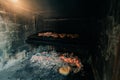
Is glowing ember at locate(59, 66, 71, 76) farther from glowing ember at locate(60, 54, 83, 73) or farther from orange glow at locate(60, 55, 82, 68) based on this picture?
orange glow at locate(60, 55, 82, 68)

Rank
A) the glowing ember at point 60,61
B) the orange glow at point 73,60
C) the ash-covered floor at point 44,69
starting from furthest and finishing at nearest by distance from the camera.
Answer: the orange glow at point 73,60 < the glowing ember at point 60,61 < the ash-covered floor at point 44,69

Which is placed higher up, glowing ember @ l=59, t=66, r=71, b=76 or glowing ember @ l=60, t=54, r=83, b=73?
glowing ember @ l=60, t=54, r=83, b=73

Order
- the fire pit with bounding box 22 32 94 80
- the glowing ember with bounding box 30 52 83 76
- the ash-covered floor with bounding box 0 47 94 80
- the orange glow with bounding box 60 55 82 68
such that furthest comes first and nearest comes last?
1. the orange glow with bounding box 60 55 82 68
2. the glowing ember with bounding box 30 52 83 76
3. the fire pit with bounding box 22 32 94 80
4. the ash-covered floor with bounding box 0 47 94 80

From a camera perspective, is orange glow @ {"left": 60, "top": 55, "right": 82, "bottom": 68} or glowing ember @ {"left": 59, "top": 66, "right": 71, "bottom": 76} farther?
orange glow @ {"left": 60, "top": 55, "right": 82, "bottom": 68}

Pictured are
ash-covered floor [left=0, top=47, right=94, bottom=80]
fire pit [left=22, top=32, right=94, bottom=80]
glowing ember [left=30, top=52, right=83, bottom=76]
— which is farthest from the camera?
glowing ember [left=30, top=52, right=83, bottom=76]

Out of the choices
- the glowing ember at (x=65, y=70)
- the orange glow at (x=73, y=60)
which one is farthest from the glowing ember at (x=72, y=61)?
the glowing ember at (x=65, y=70)

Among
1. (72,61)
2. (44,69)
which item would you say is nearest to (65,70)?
(72,61)

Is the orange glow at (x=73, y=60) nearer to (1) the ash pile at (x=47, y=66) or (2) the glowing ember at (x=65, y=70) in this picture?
(1) the ash pile at (x=47, y=66)

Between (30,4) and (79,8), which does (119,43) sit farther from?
(30,4)

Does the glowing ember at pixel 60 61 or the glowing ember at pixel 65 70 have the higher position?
the glowing ember at pixel 60 61

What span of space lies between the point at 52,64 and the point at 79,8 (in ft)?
6.39

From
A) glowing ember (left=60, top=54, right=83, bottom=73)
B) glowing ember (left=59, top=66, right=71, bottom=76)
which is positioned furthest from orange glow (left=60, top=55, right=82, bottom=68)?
glowing ember (left=59, top=66, right=71, bottom=76)

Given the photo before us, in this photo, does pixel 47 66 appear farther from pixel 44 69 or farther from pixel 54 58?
pixel 54 58

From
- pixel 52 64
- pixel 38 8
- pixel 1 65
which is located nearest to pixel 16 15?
pixel 38 8
